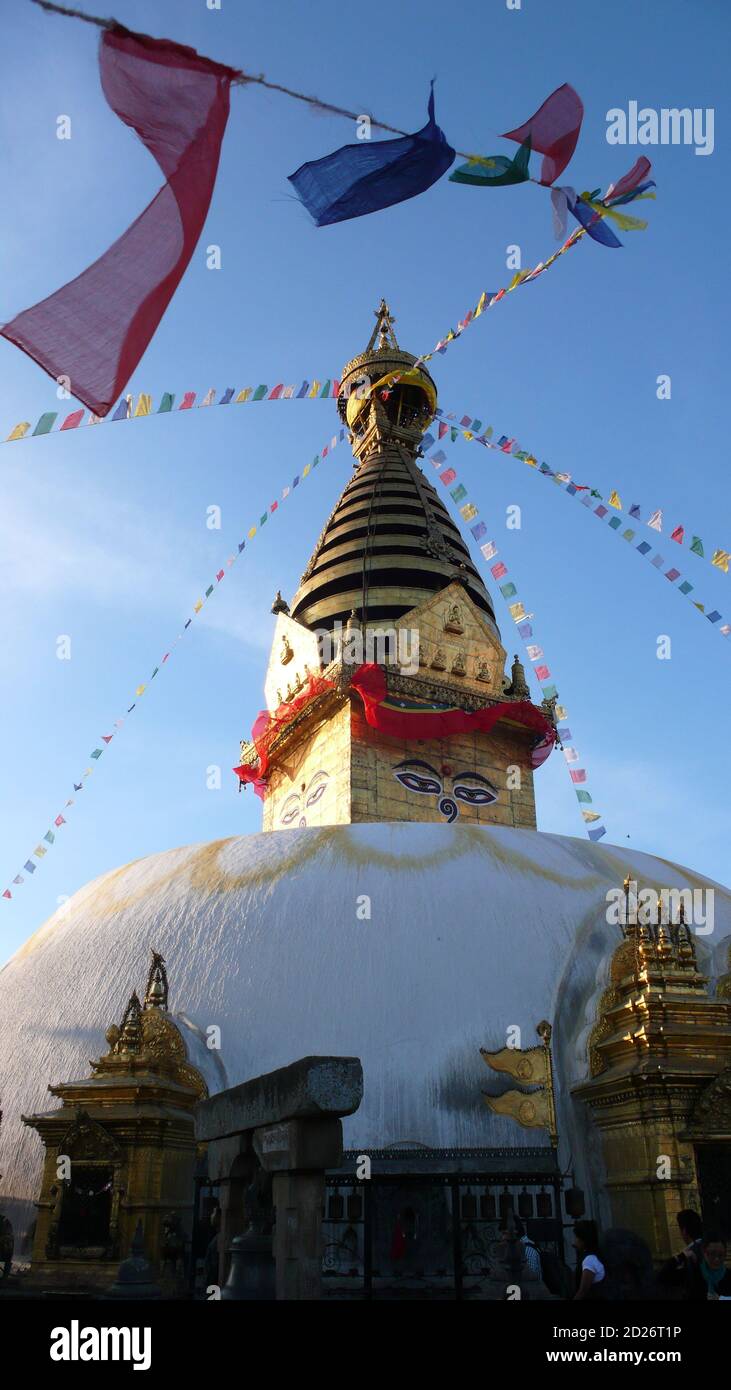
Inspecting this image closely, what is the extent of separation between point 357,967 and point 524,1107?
2273mm

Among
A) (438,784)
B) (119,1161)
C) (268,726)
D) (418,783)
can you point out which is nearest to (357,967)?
(119,1161)

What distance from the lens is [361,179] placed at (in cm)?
800

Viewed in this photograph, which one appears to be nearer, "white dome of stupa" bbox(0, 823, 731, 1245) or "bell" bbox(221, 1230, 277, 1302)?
"bell" bbox(221, 1230, 277, 1302)

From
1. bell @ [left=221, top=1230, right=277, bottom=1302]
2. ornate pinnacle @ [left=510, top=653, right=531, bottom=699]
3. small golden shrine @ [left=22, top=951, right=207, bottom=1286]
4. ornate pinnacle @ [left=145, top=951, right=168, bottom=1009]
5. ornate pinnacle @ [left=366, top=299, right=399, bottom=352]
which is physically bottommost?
bell @ [left=221, top=1230, right=277, bottom=1302]

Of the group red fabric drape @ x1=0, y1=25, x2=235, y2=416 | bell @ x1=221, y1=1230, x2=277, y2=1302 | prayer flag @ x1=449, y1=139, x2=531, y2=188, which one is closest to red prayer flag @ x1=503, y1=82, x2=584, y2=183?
prayer flag @ x1=449, y1=139, x2=531, y2=188

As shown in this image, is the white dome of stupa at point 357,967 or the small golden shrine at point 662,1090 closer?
the small golden shrine at point 662,1090

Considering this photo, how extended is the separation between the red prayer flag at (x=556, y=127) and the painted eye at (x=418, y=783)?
13028 mm

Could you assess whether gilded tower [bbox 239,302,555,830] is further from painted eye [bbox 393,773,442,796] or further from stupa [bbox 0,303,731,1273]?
stupa [bbox 0,303,731,1273]

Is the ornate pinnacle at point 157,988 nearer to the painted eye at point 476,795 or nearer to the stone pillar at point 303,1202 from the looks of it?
the stone pillar at point 303,1202

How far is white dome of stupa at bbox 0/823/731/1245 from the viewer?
34.1ft

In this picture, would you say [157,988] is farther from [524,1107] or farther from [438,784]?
[438,784]

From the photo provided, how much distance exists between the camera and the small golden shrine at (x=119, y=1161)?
31.2ft

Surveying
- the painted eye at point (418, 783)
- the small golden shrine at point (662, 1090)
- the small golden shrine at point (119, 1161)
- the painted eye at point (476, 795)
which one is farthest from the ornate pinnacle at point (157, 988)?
the painted eye at point (476, 795)

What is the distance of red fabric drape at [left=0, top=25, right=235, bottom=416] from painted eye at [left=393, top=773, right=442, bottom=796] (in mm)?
13413
